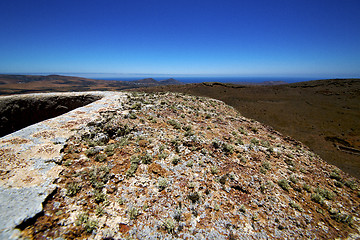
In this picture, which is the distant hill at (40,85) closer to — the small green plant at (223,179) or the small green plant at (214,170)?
the small green plant at (214,170)

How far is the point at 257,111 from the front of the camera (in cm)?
2841

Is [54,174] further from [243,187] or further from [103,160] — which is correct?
[243,187]

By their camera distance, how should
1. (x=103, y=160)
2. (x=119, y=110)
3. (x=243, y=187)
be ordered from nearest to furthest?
1. (x=103, y=160)
2. (x=243, y=187)
3. (x=119, y=110)

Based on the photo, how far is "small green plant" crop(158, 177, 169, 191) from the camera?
4.80m

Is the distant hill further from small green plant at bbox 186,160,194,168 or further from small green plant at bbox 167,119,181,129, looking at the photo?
small green plant at bbox 186,160,194,168

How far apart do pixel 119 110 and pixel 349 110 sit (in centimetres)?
3902

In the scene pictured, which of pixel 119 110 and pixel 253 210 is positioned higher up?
pixel 119 110

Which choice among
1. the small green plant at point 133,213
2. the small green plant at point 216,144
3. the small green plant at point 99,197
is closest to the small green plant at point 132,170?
the small green plant at point 99,197

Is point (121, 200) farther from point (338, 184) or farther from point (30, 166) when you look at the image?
point (338, 184)

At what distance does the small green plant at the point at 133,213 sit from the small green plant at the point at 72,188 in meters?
1.49

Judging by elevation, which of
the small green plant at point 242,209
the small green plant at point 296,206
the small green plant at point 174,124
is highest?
the small green plant at point 174,124

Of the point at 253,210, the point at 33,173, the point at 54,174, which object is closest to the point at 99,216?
the point at 54,174

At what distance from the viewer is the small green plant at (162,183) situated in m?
4.80

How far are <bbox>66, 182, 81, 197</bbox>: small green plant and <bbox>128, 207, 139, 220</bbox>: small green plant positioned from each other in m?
1.49
